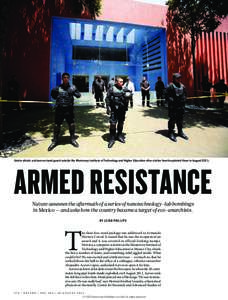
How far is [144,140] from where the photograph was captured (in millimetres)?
4113

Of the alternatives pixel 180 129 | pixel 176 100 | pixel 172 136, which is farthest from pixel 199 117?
pixel 172 136

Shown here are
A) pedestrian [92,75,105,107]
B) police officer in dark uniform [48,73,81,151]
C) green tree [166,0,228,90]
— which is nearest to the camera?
police officer in dark uniform [48,73,81,151]

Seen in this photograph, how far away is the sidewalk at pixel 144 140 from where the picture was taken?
347 cm

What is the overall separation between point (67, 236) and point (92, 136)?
6.77 feet

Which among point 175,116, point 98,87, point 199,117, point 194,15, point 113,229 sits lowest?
point 113,229

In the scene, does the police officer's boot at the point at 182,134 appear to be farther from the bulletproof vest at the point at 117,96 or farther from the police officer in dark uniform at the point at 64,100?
the police officer in dark uniform at the point at 64,100

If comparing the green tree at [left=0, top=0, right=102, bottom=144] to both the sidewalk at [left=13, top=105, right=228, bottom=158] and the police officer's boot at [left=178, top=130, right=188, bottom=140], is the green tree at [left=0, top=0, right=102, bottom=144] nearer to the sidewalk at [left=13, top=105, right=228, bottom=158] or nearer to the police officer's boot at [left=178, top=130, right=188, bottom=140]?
the sidewalk at [left=13, top=105, right=228, bottom=158]

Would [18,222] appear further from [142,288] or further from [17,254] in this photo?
[142,288]

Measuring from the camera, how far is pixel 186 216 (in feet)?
8.89

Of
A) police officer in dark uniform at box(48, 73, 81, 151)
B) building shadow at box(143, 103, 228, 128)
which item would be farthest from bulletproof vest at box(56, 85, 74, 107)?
building shadow at box(143, 103, 228, 128)

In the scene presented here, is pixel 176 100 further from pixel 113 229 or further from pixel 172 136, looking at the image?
pixel 113 229

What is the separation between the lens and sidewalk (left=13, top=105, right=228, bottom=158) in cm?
347

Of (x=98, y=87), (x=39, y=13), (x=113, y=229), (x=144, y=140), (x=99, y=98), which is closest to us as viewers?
(x=113, y=229)

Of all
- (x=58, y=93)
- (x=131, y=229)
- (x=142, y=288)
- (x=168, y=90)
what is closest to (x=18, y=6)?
(x=58, y=93)
